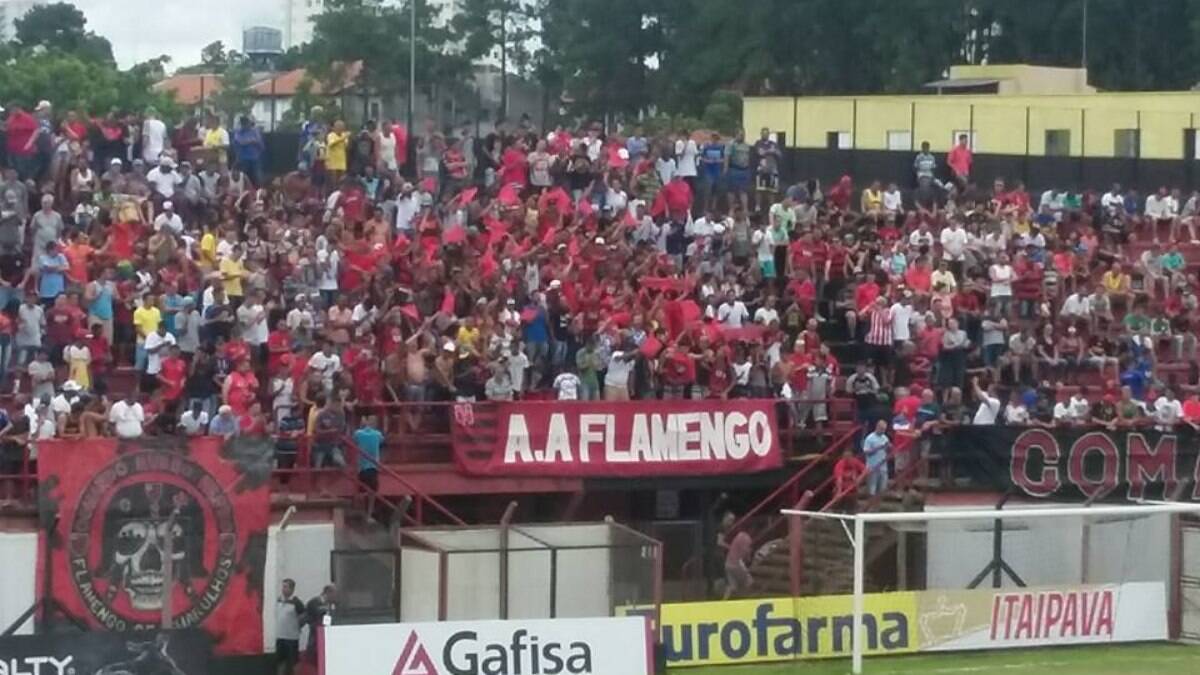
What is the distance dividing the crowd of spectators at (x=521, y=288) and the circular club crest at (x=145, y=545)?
4.80 feet

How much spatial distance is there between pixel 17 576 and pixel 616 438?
8589mm

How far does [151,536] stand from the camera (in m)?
25.5

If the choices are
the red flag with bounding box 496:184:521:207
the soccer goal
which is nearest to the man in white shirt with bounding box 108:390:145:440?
the soccer goal

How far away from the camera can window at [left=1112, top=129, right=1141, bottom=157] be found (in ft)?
178

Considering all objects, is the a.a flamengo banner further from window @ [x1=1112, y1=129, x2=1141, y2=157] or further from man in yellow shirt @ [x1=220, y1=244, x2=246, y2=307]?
window @ [x1=1112, y1=129, x2=1141, y2=157]

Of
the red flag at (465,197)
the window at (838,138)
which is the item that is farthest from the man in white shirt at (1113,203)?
the window at (838,138)

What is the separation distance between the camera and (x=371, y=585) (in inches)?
1034

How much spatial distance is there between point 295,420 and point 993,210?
46.9 feet

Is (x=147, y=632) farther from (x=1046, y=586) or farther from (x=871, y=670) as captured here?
(x=1046, y=586)

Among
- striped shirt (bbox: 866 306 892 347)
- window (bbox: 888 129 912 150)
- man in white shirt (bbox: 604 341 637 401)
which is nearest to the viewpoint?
man in white shirt (bbox: 604 341 637 401)

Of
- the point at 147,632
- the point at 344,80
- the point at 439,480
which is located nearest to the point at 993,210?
the point at 439,480

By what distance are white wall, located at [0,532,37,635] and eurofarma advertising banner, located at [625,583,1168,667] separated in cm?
650

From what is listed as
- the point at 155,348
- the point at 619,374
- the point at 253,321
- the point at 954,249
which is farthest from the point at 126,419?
the point at 954,249

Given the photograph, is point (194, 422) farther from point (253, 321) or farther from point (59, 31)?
point (59, 31)
